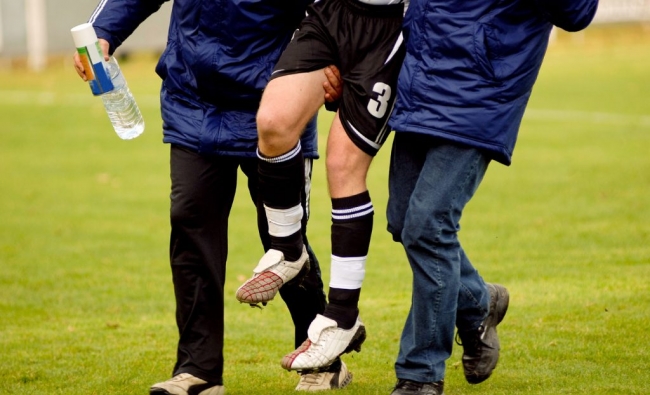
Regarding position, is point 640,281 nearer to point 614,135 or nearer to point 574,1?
point 574,1

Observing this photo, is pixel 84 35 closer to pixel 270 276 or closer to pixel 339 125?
pixel 339 125

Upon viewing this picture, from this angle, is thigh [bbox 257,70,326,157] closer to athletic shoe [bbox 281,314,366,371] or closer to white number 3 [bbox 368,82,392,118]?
white number 3 [bbox 368,82,392,118]

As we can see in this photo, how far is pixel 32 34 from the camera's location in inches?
1275

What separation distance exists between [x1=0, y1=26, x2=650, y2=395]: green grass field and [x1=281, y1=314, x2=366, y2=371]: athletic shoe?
0.64 metres

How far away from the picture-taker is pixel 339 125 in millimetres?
5168

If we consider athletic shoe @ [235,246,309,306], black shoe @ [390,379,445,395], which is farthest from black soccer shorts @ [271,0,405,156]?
black shoe @ [390,379,445,395]

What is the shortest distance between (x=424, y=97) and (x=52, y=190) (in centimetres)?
1058

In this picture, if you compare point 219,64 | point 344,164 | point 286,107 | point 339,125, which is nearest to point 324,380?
point 344,164

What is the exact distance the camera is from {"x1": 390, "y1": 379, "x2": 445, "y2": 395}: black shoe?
16.6ft

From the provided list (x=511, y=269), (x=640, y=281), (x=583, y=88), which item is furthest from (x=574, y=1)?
(x=583, y=88)

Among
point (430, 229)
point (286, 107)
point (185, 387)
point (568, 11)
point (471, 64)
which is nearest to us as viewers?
point (568, 11)

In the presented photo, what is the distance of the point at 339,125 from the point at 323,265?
478 cm

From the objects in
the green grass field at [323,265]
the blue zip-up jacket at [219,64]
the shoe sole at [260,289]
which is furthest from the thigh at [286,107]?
the green grass field at [323,265]

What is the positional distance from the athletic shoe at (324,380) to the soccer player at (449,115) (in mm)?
759
